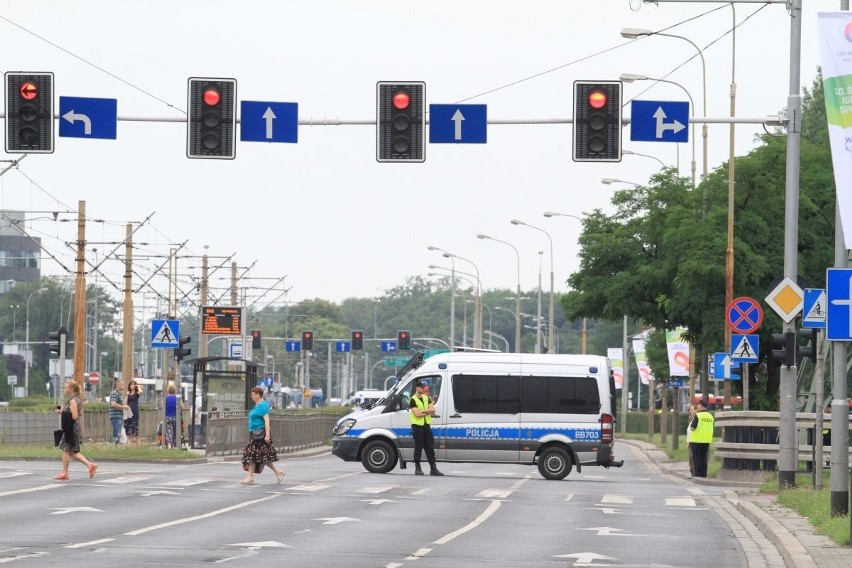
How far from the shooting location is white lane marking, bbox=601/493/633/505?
2738cm

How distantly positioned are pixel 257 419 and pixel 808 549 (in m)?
14.1

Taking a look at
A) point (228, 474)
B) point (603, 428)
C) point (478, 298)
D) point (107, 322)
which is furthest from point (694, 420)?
point (107, 322)

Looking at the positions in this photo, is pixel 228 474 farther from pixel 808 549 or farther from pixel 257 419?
pixel 808 549

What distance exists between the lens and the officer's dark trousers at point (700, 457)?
1499 inches

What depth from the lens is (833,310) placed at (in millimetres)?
17719

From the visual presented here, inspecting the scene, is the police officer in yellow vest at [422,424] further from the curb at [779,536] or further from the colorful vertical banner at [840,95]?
the colorful vertical banner at [840,95]

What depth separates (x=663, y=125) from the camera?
26656mm

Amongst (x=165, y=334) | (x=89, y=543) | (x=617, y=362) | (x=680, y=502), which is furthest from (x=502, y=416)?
(x=617, y=362)

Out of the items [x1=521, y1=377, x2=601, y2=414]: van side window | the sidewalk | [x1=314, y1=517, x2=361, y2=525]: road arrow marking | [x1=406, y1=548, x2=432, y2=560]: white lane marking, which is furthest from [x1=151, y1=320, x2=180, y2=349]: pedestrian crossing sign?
[x1=406, y1=548, x2=432, y2=560]: white lane marking

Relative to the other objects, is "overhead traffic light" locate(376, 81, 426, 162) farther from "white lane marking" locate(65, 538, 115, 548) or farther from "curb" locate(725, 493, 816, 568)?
"white lane marking" locate(65, 538, 115, 548)

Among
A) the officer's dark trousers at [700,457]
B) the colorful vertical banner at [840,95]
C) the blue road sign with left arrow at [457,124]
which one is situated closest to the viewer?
the colorful vertical banner at [840,95]

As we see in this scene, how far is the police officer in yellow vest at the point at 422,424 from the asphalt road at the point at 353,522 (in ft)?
2.07

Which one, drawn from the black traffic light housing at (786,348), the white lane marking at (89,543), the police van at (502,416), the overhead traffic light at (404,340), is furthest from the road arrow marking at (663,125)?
the overhead traffic light at (404,340)

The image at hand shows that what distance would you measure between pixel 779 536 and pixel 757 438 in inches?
663
